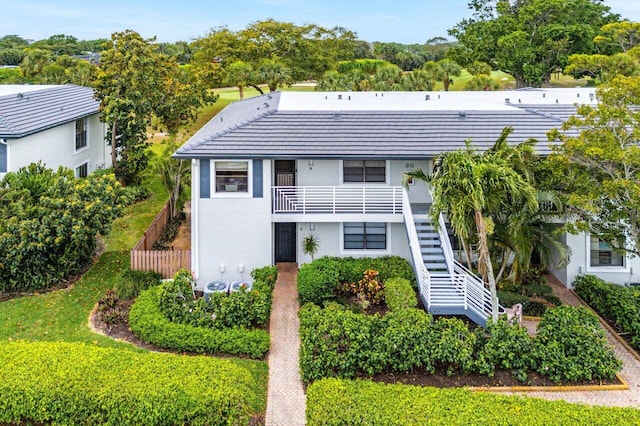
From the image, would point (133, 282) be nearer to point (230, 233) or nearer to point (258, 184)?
point (230, 233)

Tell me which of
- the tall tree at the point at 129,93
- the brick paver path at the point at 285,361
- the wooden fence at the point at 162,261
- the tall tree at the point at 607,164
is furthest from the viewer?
the tall tree at the point at 129,93

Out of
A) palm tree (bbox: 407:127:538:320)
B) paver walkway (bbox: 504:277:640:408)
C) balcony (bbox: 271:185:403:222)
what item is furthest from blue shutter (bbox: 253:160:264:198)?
paver walkway (bbox: 504:277:640:408)

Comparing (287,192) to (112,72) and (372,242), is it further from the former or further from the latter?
(112,72)

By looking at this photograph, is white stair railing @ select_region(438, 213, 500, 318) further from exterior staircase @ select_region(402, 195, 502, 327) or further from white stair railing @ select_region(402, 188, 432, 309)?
white stair railing @ select_region(402, 188, 432, 309)

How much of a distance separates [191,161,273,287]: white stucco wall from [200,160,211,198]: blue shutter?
0.46 ft

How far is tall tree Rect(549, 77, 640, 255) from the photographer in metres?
13.7

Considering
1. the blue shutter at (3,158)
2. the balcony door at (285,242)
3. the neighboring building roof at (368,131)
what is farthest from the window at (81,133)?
the balcony door at (285,242)

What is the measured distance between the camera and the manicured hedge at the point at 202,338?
14.1 m

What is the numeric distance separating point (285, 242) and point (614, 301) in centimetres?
1199

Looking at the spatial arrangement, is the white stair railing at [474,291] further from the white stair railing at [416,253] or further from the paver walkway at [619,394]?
the paver walkway at [619,394]

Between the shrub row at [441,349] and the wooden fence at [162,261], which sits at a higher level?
the wooden fence at [162,261]

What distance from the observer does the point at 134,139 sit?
28.1 m

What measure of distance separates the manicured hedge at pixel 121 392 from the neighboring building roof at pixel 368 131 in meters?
8.09

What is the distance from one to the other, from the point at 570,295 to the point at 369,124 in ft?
31.9
